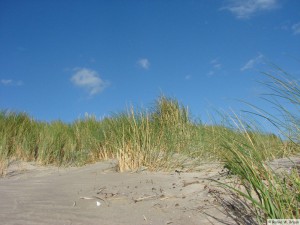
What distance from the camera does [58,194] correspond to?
4.05 metres

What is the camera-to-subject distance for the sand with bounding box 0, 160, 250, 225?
3.03 meters

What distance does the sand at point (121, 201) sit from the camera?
3025 mm

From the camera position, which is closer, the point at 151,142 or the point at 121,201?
the point at 121,201

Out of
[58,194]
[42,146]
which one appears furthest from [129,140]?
[42,146]

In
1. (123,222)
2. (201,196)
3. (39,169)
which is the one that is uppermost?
(39,169)

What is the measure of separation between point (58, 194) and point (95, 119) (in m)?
5.95

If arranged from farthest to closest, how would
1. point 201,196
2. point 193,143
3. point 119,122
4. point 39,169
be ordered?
point 39,169 → point 119,122 → point 193,143 → point 201,196

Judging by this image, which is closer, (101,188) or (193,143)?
(101,188)

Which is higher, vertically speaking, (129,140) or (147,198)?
(129,140)

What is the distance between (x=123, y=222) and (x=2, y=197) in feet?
5.41

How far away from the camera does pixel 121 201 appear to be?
11.8 ft

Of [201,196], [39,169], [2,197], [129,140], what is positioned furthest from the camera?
[39,169]

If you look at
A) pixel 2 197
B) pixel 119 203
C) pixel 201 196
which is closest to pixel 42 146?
pixel 2 197

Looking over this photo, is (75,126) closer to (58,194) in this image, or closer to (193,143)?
(193,143)
